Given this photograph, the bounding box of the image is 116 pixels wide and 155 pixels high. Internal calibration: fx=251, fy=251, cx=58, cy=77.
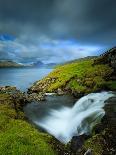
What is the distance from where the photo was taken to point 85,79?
74500mm

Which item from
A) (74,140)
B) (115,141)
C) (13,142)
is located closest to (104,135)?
(115,141)

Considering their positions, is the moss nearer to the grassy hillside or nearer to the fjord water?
the grassy hillside

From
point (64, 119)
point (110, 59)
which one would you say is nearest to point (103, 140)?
point (64, 119)

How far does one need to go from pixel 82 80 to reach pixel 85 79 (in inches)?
37.9

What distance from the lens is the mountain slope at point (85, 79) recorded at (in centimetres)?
6825

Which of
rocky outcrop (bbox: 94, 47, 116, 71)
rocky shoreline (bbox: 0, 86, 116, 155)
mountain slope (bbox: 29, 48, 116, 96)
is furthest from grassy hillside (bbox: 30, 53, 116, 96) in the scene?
rocky shoreline (bbox: 0, 86, 116, 155)

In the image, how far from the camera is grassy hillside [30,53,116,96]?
223ft

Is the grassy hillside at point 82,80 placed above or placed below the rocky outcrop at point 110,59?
below

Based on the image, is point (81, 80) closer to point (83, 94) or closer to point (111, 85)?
point (83, 94)

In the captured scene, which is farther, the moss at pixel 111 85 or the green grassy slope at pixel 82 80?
the green grassy slope at pixel 82 80

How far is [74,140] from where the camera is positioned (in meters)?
26.9

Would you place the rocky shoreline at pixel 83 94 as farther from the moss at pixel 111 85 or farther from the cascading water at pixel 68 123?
the cascading water at pixel 68 123

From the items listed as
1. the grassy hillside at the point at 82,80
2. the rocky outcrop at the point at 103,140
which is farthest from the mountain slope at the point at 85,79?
the rocky outcrop at the point at 103,140

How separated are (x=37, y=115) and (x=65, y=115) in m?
5.00
